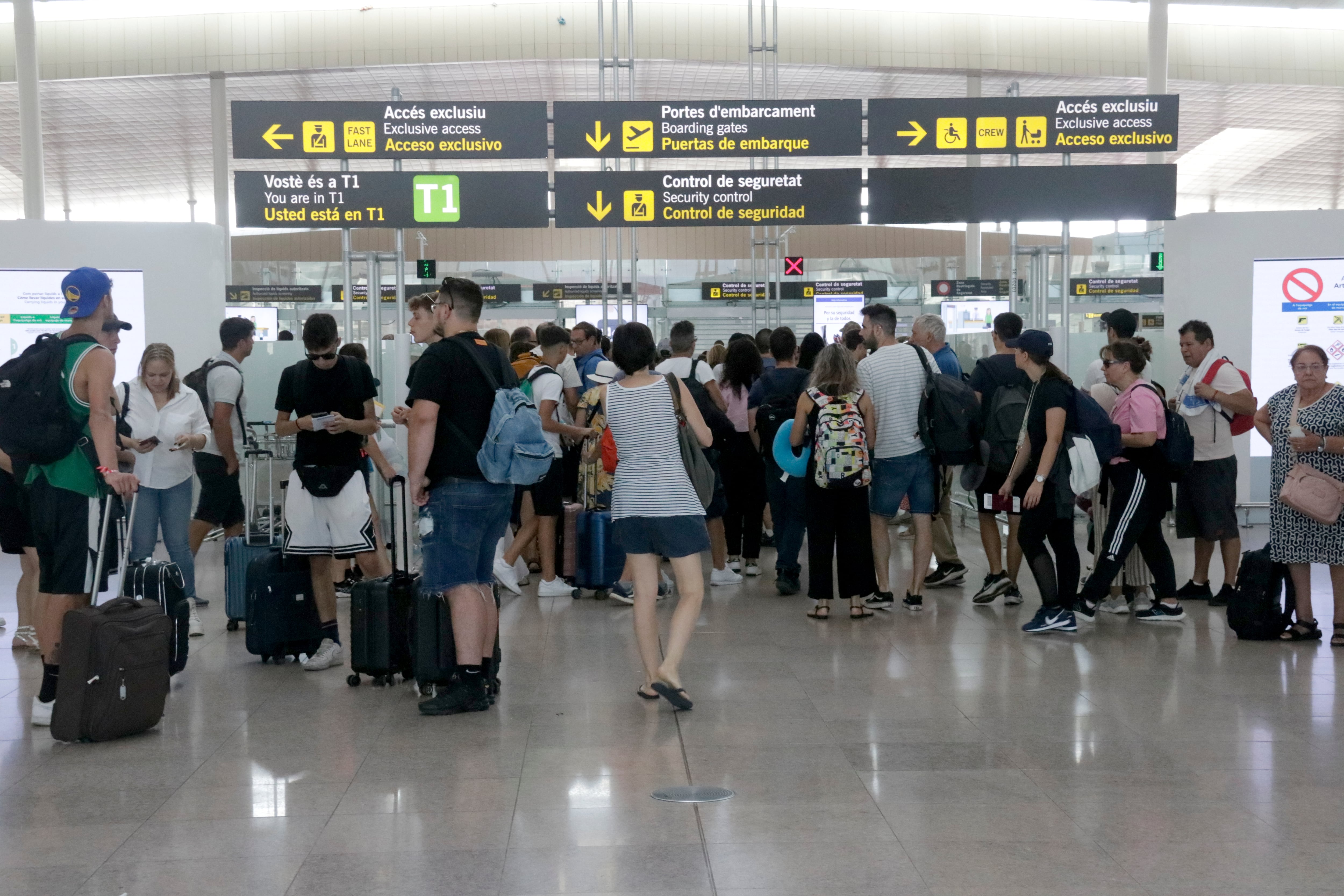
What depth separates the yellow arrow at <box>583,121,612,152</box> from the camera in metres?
9.17

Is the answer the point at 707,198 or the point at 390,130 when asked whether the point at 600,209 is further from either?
the point at 390,130

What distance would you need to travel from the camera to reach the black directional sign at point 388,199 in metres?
8.74

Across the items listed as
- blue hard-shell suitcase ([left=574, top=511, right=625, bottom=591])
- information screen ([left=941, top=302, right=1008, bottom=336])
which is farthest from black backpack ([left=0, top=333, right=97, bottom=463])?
information screen ([left=941, top=302, right=1008, bottom=336])

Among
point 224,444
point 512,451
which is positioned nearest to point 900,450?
point 512,451

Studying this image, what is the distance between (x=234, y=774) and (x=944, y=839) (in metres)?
2.23

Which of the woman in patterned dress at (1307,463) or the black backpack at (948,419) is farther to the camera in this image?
the black backpack at (948,419)

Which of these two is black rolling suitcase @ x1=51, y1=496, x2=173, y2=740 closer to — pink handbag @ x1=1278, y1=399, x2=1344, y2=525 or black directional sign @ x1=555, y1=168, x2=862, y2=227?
pink handbag @ x1=1278, y1=399, x2=1344, y2=525

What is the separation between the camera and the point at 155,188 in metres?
32.4

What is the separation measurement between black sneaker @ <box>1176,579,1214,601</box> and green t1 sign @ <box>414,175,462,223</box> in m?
5.18

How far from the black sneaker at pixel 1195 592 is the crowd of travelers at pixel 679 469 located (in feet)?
0.10

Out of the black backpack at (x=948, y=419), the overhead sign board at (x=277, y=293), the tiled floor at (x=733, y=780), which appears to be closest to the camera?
the tiled floor at (x=733, y=780)

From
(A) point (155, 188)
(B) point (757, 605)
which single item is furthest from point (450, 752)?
(A) point (155, 188)

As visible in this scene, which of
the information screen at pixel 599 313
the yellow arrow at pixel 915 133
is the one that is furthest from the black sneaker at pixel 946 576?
the information screen at pixel 599 313

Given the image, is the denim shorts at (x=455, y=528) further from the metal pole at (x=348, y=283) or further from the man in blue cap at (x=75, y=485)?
the metal pole at (x=348, y=283)
